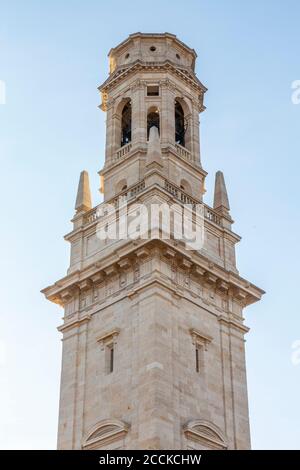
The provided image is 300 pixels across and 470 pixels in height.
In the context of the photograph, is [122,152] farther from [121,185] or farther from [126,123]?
[126,123]

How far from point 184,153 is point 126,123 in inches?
174

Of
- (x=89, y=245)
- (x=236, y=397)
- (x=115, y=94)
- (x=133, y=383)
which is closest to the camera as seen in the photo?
(x=133, y=383)

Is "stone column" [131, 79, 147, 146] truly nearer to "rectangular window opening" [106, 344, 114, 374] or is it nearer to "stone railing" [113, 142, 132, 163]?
"stone railing" [113, 142, 132, 163]

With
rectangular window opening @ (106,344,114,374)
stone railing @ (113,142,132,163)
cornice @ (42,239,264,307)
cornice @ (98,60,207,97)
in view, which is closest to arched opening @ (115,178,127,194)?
stone railing @ (113,142,132,163)

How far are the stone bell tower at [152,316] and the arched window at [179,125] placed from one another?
102 centimetres

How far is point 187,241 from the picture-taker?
1631 inches

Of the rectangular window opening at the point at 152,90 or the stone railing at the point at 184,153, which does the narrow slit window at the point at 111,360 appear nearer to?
the stone railing at the point at 184,153

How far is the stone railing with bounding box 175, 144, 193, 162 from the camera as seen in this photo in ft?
153

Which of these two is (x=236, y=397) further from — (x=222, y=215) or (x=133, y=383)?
(x=222, y=215)

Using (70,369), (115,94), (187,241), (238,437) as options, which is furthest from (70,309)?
(115,94)

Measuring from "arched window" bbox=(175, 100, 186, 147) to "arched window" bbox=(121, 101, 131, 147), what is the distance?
8.53ft

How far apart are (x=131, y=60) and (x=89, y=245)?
1253 centimetres

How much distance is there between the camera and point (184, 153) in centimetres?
4731

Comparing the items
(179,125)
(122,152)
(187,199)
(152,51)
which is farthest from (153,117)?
(187,199)
